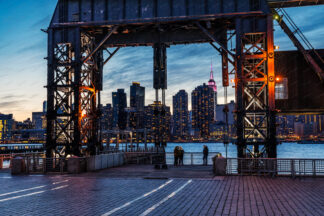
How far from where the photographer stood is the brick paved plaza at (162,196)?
39.2 ft

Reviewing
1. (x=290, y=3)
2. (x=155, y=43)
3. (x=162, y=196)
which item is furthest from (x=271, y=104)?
(x=162, y=196)

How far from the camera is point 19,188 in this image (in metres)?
17.3

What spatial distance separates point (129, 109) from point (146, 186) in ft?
151

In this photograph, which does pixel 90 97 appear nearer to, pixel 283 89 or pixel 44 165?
pixel 44 165

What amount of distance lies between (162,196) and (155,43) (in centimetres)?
1914

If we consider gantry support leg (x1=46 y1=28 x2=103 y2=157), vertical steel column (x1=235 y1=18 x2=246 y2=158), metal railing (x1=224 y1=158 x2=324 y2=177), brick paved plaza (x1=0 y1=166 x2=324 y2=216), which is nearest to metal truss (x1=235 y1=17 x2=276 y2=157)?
vertical steel column (x1=235 y1=18 x2=246 y2=158)

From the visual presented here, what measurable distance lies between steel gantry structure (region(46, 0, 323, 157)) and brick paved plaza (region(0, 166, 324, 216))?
755 centimetres

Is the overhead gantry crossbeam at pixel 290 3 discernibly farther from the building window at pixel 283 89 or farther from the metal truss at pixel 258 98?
the building window at pixel 283 89

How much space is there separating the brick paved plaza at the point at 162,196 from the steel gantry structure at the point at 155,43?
7550 millimetres

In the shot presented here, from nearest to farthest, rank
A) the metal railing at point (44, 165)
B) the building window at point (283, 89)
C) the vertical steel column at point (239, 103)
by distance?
the metal railing at point (44, 165), the vertical steel column at point (239, 103), the building window at point (283, 89)

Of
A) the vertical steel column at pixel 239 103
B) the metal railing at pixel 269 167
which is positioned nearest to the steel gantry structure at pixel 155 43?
the vertical steel column at pixel 239 103

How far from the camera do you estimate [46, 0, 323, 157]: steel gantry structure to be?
27.0 meters

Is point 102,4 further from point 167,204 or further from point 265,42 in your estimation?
point 167,204

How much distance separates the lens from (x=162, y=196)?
48.6 feet
